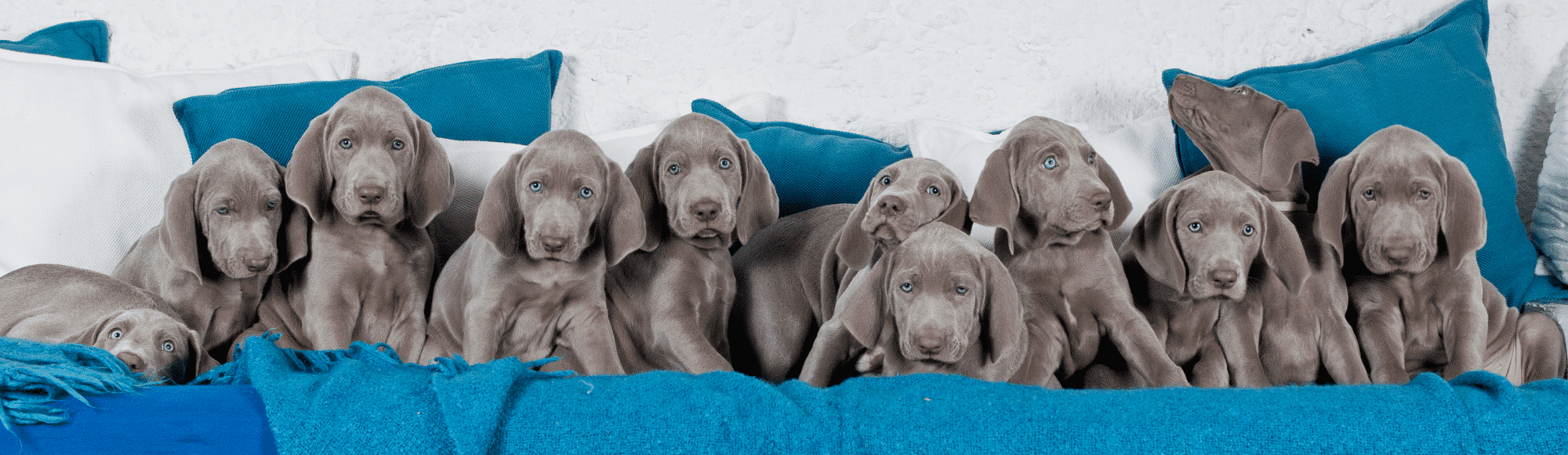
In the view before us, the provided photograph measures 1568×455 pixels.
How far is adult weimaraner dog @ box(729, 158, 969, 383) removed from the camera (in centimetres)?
151

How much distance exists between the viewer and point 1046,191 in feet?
5.02

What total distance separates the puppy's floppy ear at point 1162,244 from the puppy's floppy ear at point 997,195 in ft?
0.72

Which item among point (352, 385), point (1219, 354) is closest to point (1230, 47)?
point (1219, 354)

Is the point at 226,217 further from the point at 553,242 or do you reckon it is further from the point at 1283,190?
the point at 1283,190

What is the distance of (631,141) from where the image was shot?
7.02 feet

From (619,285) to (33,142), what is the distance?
1407 mm

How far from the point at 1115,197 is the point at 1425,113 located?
1.04 m

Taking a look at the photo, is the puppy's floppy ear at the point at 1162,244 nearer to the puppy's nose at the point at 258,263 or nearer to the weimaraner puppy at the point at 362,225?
the weimaraner puppy at the point at 362,225

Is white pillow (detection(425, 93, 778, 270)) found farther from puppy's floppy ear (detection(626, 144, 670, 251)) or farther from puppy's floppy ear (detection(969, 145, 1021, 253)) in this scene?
puppy's floppy ear (detection(969, 145, 1021, 253))

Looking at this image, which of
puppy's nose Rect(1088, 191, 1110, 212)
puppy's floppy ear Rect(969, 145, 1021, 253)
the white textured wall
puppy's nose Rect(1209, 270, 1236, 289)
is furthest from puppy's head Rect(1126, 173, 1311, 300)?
the white textured wall

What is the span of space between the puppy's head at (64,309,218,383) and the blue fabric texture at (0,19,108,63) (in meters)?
1.46

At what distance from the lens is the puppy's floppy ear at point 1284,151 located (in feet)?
5.82

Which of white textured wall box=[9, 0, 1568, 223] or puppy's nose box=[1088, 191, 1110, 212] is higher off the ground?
white textured wall box=[9, 0, 1568, 223]

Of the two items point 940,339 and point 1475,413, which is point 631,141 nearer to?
point 940,339
